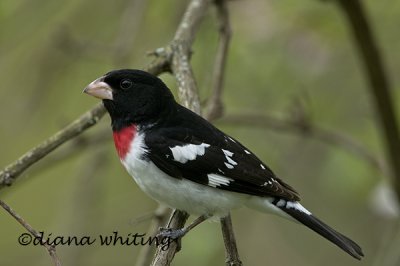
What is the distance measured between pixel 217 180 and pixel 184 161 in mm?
193

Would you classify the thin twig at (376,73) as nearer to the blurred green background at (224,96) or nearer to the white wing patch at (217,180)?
the blurred green background at (224,96)

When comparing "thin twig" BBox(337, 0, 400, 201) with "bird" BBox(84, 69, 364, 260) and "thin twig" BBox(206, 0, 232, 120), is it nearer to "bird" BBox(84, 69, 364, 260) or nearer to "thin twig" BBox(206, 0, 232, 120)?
"thin twig" BBox(206, 0, 232, 120)

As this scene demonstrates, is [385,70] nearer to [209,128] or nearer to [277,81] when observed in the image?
[277,81]

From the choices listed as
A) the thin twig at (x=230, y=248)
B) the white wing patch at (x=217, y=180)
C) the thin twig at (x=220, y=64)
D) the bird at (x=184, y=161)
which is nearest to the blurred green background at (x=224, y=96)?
the thin twig at (x=220, y=64)

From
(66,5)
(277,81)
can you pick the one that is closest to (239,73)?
(277,81)

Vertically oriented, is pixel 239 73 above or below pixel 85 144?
above

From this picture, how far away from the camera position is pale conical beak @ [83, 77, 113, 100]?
3.64 meters

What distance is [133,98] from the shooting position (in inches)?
147

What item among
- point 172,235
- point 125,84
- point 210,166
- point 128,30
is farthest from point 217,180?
point 128,30

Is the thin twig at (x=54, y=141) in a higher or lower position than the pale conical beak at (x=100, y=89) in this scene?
lower

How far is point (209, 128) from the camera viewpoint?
11.8 ft

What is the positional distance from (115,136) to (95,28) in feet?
7.65

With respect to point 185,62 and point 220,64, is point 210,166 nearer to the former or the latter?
point 185,62

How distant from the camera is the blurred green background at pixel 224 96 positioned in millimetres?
5266
